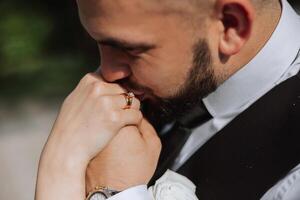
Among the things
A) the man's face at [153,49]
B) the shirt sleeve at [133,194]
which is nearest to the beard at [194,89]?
the man's face at [153,49]

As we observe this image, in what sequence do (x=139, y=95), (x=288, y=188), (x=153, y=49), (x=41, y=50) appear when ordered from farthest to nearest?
(x=41, y=50) < (x=139, y=95) < (x=153, y=49) < (x=288, y=188)

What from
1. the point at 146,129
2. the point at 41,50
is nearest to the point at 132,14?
the point at 146,129

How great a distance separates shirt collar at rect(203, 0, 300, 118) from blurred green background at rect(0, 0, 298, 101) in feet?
10.4

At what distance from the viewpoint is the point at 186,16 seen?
2.22m

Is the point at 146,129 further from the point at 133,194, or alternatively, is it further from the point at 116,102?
the point at 133,194

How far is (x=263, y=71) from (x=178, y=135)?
352 mm

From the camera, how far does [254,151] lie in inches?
→ 88.4

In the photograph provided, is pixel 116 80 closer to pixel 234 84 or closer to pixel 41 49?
pixel 234 84

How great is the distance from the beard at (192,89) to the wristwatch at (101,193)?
30cm

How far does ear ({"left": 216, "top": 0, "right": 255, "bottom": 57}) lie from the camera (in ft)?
7.20

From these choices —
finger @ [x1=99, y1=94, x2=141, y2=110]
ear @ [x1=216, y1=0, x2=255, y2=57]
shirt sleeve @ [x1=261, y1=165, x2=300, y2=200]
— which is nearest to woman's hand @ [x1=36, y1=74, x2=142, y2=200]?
finger @ [x1=99, y1=94, x2=141, y2=110]

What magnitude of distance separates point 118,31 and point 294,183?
0.63 meters

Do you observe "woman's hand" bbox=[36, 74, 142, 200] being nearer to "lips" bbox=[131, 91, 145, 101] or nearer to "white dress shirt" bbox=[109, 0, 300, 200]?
"lips" bbox=[131, 91, 145, 101]

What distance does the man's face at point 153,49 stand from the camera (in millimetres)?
2219
